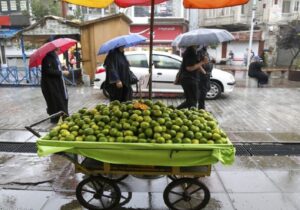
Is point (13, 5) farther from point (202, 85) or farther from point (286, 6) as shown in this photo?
point (202, 85)

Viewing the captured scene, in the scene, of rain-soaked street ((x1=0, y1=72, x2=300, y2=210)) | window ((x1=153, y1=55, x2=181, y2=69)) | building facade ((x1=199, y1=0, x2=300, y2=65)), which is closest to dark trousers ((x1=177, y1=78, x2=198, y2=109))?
rain-soaked street ((x1=0, y1=72, x2=300, y2=210))

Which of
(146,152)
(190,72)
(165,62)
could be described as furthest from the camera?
(165,62)

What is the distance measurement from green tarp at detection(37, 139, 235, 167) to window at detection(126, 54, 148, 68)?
7.30 m

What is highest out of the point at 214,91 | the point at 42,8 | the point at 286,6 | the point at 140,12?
the point at 286,6

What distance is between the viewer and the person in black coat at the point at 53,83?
22.3 ft

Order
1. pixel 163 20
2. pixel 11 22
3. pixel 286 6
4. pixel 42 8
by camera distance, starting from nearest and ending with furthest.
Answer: pixel 163 20 < pixel 11 22 < pixel 42 8 < pixel 286 6

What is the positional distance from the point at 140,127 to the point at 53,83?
3.88 metres

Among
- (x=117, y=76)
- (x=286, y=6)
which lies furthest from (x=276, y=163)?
(x=286, y=6)

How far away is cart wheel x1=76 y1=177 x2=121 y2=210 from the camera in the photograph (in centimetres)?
386

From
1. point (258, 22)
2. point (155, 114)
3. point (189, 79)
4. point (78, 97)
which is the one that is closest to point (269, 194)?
point (155, 114)

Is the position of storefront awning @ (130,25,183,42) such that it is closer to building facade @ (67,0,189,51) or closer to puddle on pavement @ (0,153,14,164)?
building facade @ (67,0,189,51)

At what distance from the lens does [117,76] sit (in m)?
6.27

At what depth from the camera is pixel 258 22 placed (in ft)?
102

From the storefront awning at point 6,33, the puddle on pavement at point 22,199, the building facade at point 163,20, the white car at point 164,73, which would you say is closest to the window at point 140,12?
the building facade at point 163,20
